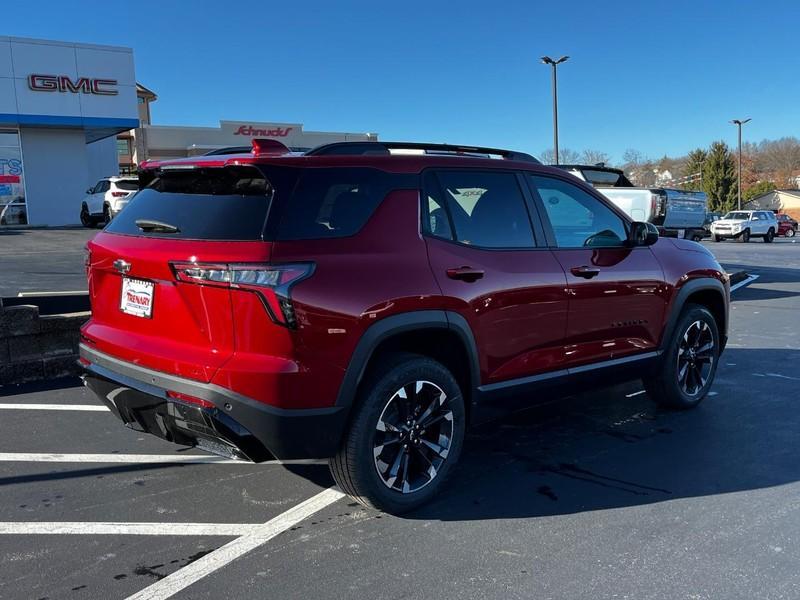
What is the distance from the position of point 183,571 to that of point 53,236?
65.6ft

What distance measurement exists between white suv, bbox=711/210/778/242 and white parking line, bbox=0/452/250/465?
123ft

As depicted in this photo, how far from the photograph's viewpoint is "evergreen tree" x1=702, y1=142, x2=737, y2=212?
7325 cm

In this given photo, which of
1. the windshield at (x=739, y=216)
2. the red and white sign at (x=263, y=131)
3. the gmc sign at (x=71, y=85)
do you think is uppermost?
the red and white sign at (x=263, y=131)

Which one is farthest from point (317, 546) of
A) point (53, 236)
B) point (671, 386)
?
point (53, 236)

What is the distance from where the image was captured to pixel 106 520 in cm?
346

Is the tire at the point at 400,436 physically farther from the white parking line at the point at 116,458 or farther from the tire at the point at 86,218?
the tire at the point at 86,218

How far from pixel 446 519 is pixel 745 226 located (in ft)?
124

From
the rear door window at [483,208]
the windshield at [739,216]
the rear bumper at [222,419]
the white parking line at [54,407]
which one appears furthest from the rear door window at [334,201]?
the windshield at [739,216]

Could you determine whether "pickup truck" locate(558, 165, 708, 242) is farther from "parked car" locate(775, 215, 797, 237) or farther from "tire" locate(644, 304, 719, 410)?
"parked car" locate(775, 215, 797, 237)

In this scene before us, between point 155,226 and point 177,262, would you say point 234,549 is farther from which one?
point 155,226

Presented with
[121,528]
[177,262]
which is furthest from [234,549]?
[177,262]

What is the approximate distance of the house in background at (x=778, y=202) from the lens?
3391 inches

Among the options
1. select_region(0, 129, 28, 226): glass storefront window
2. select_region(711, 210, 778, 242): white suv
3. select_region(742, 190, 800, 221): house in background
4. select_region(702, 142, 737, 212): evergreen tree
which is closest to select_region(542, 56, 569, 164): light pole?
select_region(711, 210, 778, 242): white suv

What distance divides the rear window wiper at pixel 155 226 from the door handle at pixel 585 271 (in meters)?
2.38
